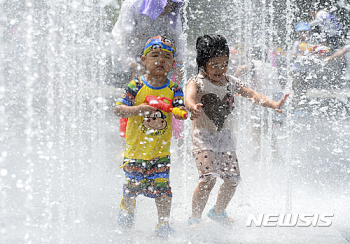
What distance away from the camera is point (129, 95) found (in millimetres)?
2398

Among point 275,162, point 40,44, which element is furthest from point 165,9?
point 40,44

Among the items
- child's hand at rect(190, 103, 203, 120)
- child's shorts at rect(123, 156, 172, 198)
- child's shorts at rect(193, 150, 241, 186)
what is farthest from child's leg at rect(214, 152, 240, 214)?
child's hand at rect(190, 103, 203, 120)

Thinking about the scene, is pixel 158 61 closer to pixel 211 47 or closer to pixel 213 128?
pixel 211 47

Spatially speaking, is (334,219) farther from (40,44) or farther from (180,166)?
(40,44)

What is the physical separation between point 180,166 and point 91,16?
2.87 m

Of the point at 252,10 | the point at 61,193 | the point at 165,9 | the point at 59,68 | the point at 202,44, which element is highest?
the point at 252,10

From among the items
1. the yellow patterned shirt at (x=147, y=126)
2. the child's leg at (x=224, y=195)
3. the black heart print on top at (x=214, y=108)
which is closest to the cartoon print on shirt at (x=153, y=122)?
the yellow patterned shirt at (x=147, y=126)

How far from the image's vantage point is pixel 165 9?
116 inches

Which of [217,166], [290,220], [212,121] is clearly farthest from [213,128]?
[290,220]

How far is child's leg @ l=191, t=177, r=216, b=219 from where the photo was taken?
98.1 inches

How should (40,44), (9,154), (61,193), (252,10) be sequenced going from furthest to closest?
(252,10), (40,44), (9,154), (61,193)

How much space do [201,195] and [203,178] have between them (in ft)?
0.40

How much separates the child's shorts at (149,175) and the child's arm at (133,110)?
Result: 0.93 ft

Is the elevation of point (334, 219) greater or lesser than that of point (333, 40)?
lesser
